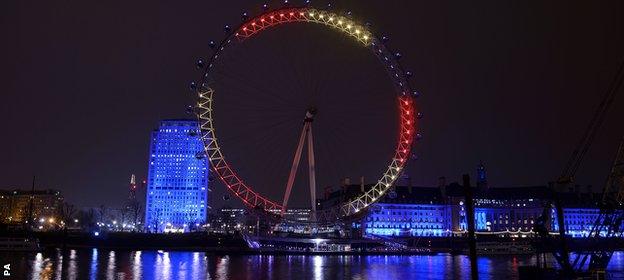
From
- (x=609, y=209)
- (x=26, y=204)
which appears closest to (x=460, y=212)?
(x=26, y=204)

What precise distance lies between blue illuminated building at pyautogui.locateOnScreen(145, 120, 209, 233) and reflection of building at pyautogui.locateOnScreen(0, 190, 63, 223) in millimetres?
25196

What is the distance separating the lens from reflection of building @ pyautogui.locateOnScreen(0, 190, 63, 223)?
536 feet

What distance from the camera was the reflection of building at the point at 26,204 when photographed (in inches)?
6432

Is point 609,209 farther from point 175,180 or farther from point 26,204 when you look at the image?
point 26,204

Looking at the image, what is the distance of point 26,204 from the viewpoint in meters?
171

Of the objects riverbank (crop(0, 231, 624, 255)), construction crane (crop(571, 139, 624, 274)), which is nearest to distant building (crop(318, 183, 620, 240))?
riverbank (crop(0, 231, 624, 255))

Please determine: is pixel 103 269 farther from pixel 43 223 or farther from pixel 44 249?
pixel 43 223

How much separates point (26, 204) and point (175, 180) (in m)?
44.0

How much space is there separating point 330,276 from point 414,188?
363 feet

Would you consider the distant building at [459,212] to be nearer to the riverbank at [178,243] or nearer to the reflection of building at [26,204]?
the riverbank at [178,243]

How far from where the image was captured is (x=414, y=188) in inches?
6373

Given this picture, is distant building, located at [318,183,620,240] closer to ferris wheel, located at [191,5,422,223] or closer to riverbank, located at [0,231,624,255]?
riverbank, located at [0,231,624,255]

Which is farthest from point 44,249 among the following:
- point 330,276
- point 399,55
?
point 399,55

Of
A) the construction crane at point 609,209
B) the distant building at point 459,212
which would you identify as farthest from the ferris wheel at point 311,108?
the distant building at point 459,212
